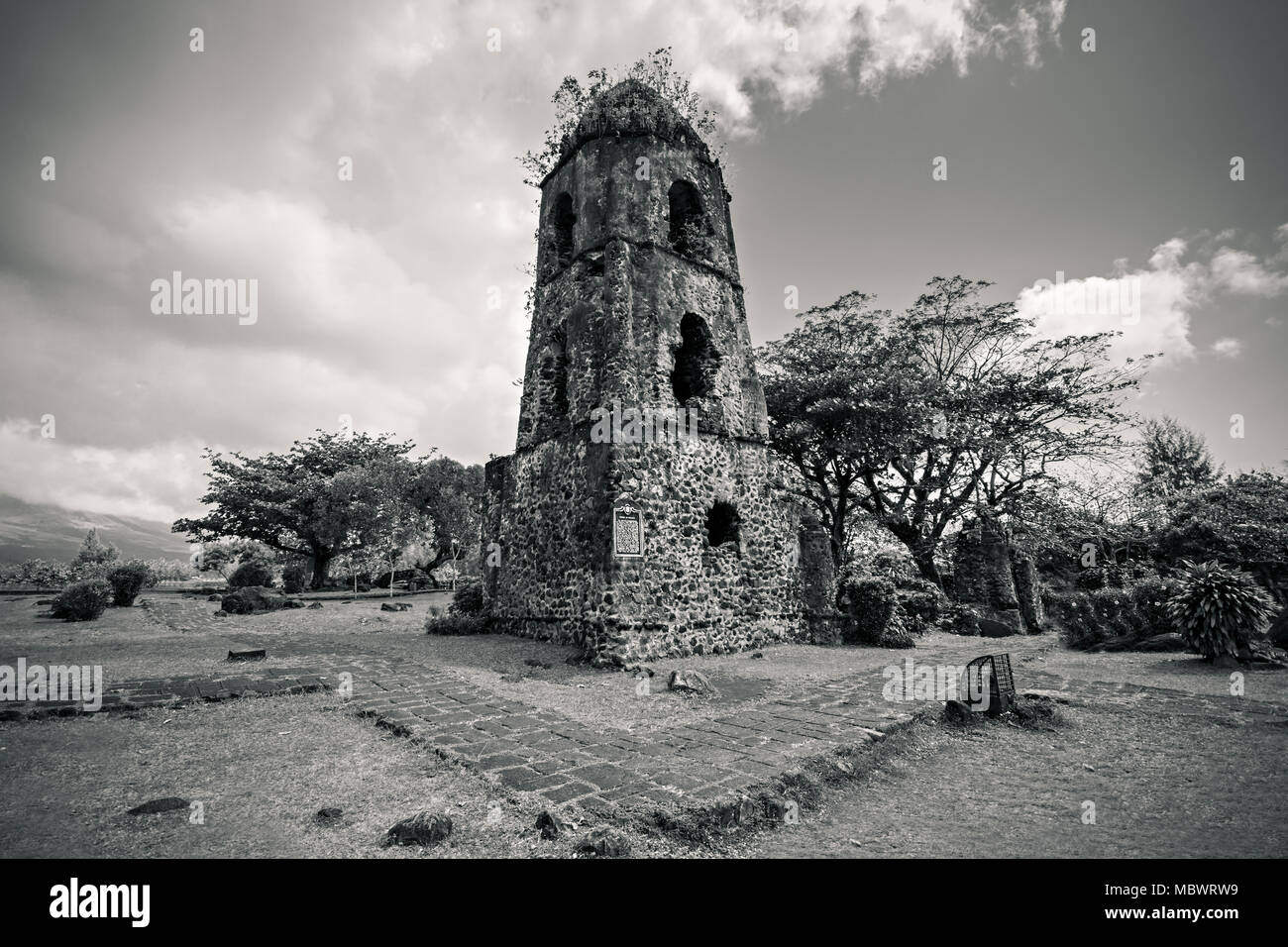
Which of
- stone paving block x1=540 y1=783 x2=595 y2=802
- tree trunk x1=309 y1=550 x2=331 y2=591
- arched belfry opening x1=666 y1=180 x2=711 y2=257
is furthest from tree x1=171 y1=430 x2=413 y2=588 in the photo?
stone paving block x1=540 y1=783 x2=595 y2=802

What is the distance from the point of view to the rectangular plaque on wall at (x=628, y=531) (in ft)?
32.6

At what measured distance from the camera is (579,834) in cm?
301

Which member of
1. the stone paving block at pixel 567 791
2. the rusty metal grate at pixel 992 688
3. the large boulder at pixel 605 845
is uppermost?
the large boulder at pixel 605 845

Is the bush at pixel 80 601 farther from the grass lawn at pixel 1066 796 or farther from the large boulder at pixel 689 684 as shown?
the grass lawn at pixel 1066 796

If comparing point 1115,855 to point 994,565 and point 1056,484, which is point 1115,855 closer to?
point 994,565

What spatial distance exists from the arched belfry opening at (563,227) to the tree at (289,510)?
19220 millimetres

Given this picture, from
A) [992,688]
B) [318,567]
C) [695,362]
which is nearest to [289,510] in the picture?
[318,567]

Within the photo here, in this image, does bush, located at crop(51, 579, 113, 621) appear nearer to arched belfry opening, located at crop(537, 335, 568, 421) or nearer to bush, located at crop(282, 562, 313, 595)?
arched belfry opening, located at crop(537, 335, 568, 421)

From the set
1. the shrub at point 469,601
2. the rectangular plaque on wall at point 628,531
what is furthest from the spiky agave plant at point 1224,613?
the shrub at point 469,601

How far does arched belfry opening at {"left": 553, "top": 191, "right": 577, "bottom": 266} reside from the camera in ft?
45.4

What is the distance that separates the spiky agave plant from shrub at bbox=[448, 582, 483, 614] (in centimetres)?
1406

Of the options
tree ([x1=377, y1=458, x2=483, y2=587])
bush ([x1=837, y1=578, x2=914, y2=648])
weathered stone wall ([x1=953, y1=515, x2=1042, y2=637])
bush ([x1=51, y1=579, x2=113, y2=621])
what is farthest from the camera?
tree ([x1=377, y1=458, x2=483, y2=587])

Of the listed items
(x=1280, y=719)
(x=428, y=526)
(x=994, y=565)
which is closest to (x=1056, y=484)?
(x=994, y=565)

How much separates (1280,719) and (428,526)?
111ft
